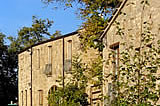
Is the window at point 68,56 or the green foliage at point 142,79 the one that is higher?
the window at point 68,56

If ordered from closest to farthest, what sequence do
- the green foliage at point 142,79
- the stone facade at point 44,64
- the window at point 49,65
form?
the green foliage at point 142,79
the stone facade at point 44,64
the window at point 49,65

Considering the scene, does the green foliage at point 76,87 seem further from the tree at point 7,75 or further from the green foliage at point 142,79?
the tree at point 7,75

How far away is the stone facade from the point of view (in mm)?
32750

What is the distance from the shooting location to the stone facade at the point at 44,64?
32750 mm

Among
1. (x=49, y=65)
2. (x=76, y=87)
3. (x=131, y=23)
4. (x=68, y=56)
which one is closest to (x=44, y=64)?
(x=49, y=65)

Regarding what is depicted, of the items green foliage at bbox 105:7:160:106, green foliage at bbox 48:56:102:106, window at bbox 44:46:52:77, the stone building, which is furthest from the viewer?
window at bbox 44:46:52:77

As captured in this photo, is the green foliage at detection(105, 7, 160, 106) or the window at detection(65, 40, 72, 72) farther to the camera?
the window at detection(65, 40, 72, 72)

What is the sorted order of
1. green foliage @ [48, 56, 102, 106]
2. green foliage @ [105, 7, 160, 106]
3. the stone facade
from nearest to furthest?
1. green foliage @ [105, 7, 160, 106]
2. green foliage @ [48, 56, 102, 106]
3. the stone facade

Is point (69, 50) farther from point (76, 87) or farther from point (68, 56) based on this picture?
point (76, 87)

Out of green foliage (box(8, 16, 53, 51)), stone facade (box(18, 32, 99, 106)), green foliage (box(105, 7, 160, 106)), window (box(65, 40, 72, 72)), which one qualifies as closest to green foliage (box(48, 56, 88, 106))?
stone facade (box(18, 32, 99, 106))

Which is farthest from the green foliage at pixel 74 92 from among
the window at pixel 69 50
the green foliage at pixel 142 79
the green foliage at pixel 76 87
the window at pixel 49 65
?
the green foliage at pixel 142 79

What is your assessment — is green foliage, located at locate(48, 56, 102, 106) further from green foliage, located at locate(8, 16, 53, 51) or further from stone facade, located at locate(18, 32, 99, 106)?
green foliage, located at locate(8, 16, 53, 51)

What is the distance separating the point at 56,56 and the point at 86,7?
8620mm

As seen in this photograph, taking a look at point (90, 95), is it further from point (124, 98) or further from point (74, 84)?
point (124, 98)
